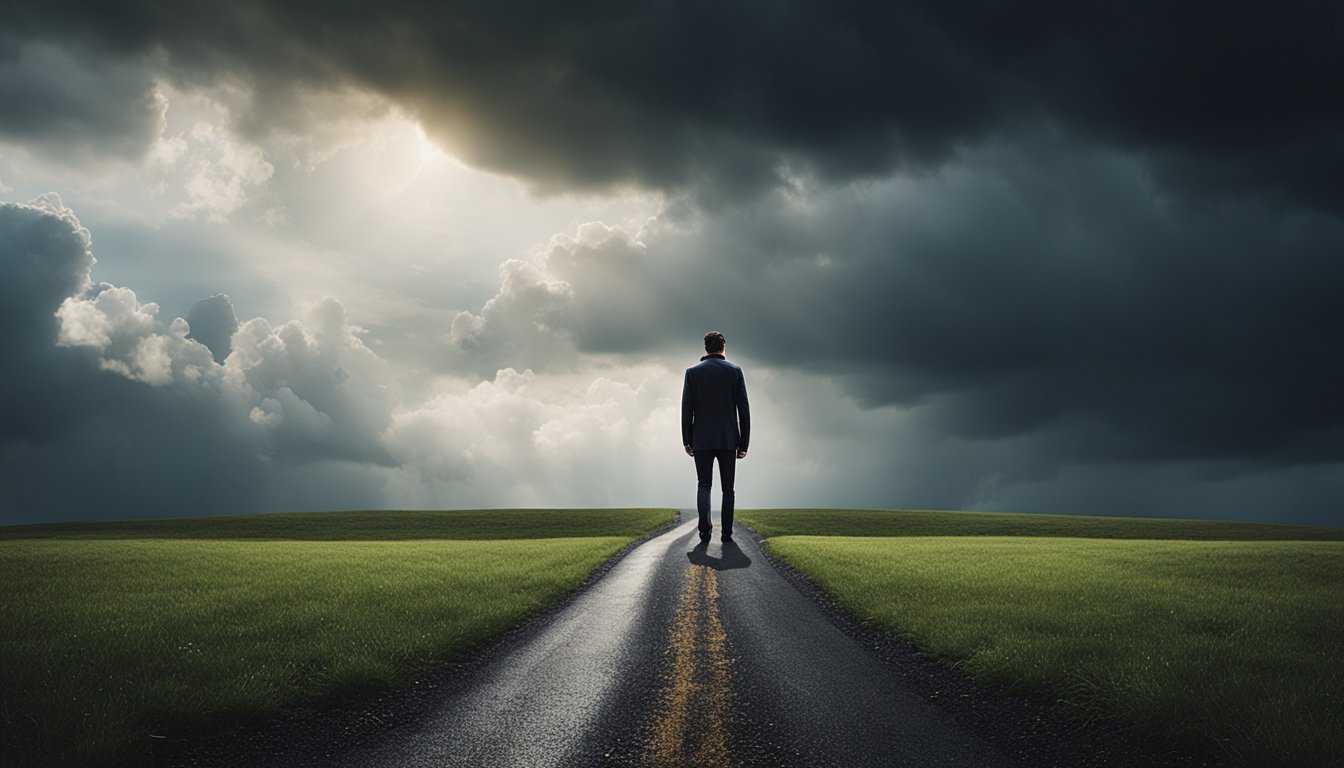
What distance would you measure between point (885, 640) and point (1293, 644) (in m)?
4.39

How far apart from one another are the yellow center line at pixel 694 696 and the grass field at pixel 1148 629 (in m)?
2.54

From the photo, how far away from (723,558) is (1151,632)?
28.1 ft

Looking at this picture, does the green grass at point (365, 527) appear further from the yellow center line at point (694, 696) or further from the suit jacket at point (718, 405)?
the yellow center line at point (694, 696)

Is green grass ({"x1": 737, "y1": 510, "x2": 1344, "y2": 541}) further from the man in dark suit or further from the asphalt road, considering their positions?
the asphalt road

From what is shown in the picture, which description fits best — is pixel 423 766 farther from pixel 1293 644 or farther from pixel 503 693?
pixel 1293 644

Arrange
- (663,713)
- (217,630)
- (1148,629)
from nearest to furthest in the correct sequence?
(663,713), (1148,629), (217,630)

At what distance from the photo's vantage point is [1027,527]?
46.1 m

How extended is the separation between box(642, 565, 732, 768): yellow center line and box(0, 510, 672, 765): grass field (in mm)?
2740

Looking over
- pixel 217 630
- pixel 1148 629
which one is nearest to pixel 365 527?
pixel 217 630

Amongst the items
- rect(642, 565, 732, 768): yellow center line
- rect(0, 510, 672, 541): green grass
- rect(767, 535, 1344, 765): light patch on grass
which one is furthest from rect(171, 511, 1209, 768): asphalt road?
rect(0, 510, 672, 541): green grass

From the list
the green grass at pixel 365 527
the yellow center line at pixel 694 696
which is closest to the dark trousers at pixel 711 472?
the yellow center line at pixel 694 696

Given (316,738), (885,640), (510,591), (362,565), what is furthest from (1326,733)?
(362,565)

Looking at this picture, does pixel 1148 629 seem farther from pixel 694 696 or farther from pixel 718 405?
pixel 718 405

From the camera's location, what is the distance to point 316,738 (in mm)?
5750
